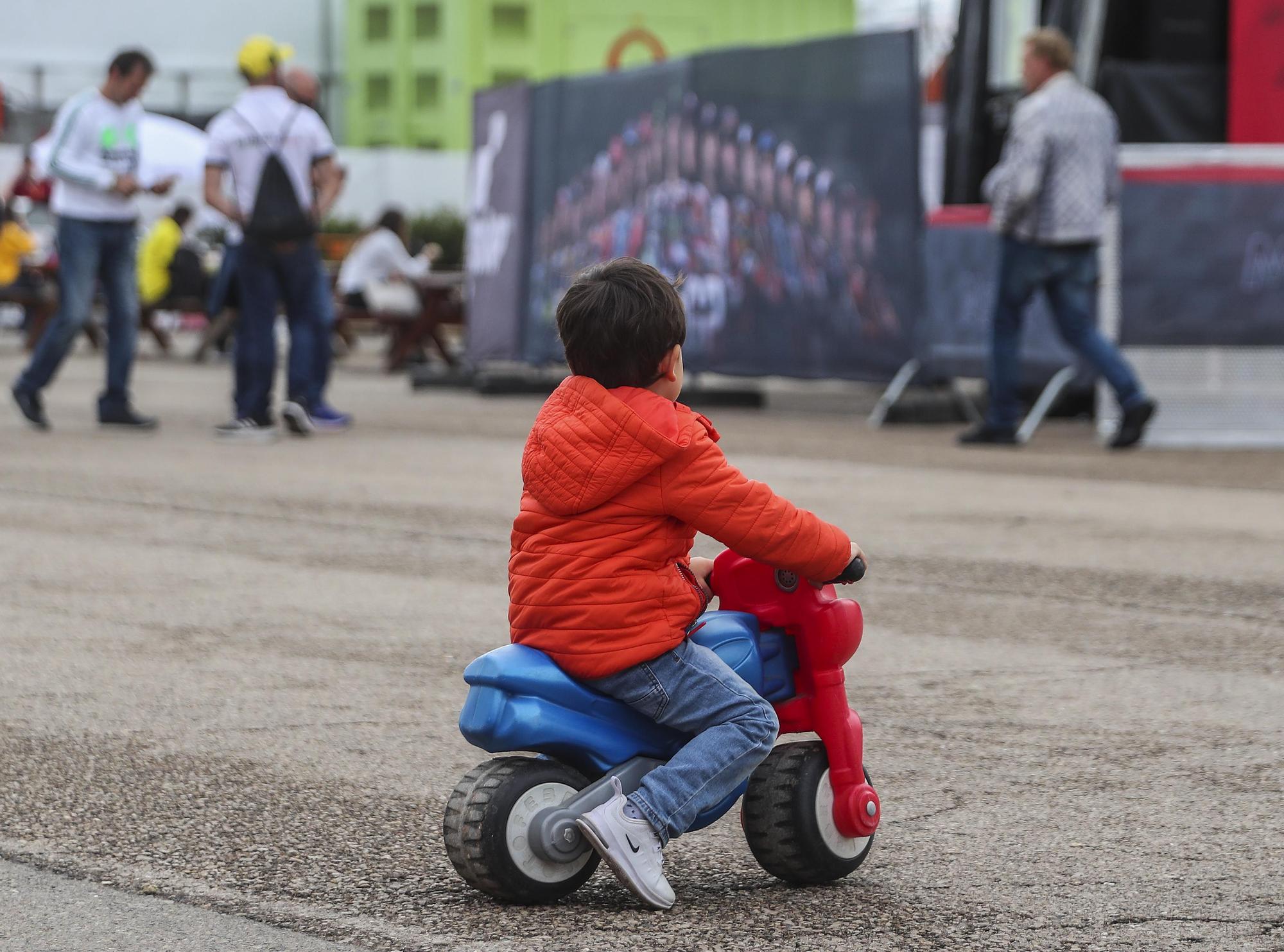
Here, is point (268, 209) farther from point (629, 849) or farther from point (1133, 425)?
point (629, 849)

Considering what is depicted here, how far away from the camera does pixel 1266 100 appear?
→ 12.8 meters

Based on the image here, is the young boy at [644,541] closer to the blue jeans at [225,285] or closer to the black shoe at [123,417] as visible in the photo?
the black shoe at [123,417]

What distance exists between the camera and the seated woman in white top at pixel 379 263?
18.8m

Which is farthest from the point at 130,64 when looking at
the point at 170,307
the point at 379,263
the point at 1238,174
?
the point at 170,307

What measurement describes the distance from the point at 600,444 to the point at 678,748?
52 cm

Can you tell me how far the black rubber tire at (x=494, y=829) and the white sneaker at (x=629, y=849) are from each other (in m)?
0.11

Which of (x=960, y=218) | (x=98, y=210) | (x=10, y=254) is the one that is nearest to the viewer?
(x=98, y=210)

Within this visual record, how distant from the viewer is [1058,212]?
10211 mm

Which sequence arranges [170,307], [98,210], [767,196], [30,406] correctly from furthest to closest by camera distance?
[170,307], [767,196], [30,406], [98,210]

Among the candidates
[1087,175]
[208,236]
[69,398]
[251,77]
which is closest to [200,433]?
[251,77]

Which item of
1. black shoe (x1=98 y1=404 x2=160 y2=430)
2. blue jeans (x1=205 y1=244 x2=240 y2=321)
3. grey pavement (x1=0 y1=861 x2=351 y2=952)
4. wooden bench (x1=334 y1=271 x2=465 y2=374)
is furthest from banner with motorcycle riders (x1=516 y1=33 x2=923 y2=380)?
grey pavement (x1=0 y1=861 x2=351 y2=952)

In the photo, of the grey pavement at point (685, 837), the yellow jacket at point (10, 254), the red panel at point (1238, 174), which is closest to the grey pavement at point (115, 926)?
the grey pavement at point (685, 837)

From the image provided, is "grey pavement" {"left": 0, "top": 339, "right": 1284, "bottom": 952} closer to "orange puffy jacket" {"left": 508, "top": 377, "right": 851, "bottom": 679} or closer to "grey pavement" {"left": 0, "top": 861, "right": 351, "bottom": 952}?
"grey pavement" {"left": 0, "top": 861, "right": 351, "bottom": 952}

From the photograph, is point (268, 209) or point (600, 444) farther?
point (268, 209)
